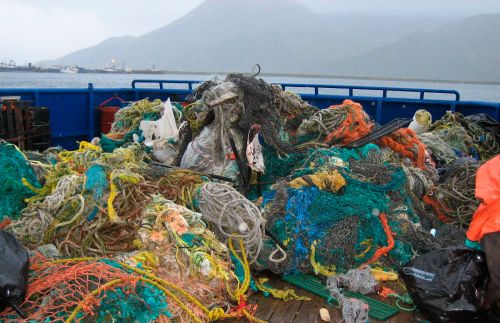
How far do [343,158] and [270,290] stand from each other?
1727 millimetres

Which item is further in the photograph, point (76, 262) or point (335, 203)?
point (335, 203)

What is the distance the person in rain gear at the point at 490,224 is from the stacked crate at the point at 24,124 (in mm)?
5918

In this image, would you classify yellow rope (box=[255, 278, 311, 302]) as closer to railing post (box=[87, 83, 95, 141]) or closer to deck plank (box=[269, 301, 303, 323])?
deck plank (box=[269, 301, 303, 323])

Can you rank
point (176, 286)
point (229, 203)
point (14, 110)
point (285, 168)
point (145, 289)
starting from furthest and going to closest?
point (14, 110), point (285, 168), point (229, 203), point (176, 286), point (145, 289)

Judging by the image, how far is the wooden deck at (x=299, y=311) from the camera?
3176 mm

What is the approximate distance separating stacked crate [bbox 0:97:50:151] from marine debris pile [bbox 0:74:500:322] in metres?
1.58

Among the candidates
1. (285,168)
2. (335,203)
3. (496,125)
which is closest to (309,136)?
(285,168)

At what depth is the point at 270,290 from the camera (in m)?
3.51

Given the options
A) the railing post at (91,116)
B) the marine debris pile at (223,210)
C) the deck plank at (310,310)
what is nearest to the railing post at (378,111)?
the marine debris pile at (223,210)

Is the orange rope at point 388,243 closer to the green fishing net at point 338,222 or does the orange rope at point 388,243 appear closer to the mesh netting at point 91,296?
the green fishing net at point 338,222

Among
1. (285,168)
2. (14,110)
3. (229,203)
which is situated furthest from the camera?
(14,110)

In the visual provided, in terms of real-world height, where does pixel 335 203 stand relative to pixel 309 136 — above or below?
below

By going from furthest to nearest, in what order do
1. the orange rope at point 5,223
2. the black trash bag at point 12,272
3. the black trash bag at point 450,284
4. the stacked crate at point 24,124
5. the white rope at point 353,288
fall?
the stacked crate at point 24,124 → the orange rope at point 5,223 → the white rope at point 353,288 → the black trash bag at point 450,284 → the black trash bag at point 12,272

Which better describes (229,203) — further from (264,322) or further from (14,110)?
(14,110)
